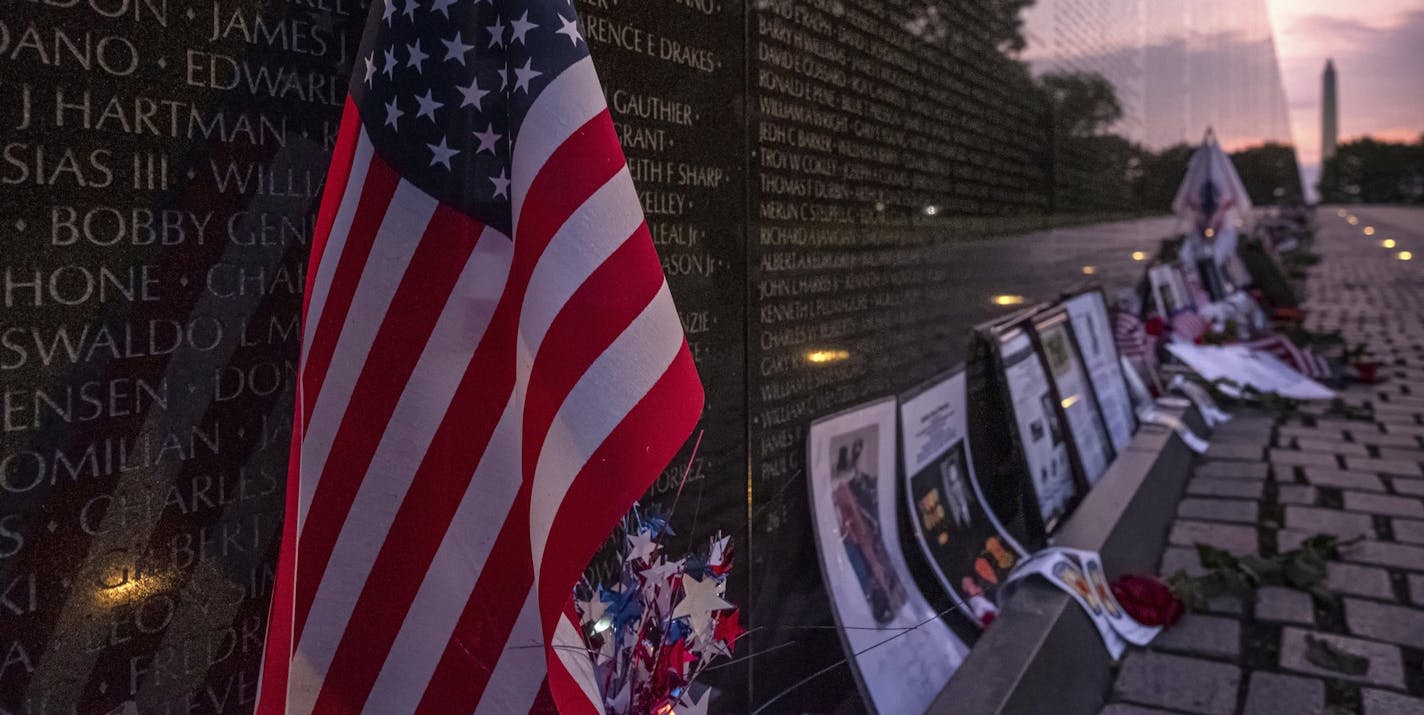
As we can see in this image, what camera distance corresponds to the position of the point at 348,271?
1472 mm

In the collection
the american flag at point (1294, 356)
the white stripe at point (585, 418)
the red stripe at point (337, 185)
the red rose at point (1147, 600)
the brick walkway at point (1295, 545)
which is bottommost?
the brick walkway at point (1295, 545)

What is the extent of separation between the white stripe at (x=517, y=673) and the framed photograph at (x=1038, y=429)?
3322mm

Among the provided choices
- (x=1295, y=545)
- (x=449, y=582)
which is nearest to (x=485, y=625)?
(x=449, y=582)

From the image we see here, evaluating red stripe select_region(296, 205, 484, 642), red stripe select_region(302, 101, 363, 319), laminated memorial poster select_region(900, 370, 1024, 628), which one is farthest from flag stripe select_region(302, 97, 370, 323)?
laminated memorial poster select_region(900, 370, 1024, 628)

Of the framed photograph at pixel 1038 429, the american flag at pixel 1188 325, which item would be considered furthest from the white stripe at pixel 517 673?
the american flag at pixel 1188 325

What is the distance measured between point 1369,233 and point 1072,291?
52773 mm

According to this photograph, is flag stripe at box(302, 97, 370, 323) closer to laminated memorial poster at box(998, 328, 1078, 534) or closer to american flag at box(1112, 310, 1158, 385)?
laminated memorial poster at box(998, 328, 1078, 534)

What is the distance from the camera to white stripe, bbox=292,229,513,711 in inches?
57.8

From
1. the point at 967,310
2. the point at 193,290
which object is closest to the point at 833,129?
the point at 967,310

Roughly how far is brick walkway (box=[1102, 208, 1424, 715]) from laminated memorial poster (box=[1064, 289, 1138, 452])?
0.56 meters

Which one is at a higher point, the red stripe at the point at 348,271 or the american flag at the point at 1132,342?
the red stripe at the point at 348,271

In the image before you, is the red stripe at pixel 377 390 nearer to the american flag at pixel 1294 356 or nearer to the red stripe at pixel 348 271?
the red stripe at pixel 348 271

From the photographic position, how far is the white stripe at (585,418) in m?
1.41

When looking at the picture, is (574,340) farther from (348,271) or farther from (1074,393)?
(1074,393)
